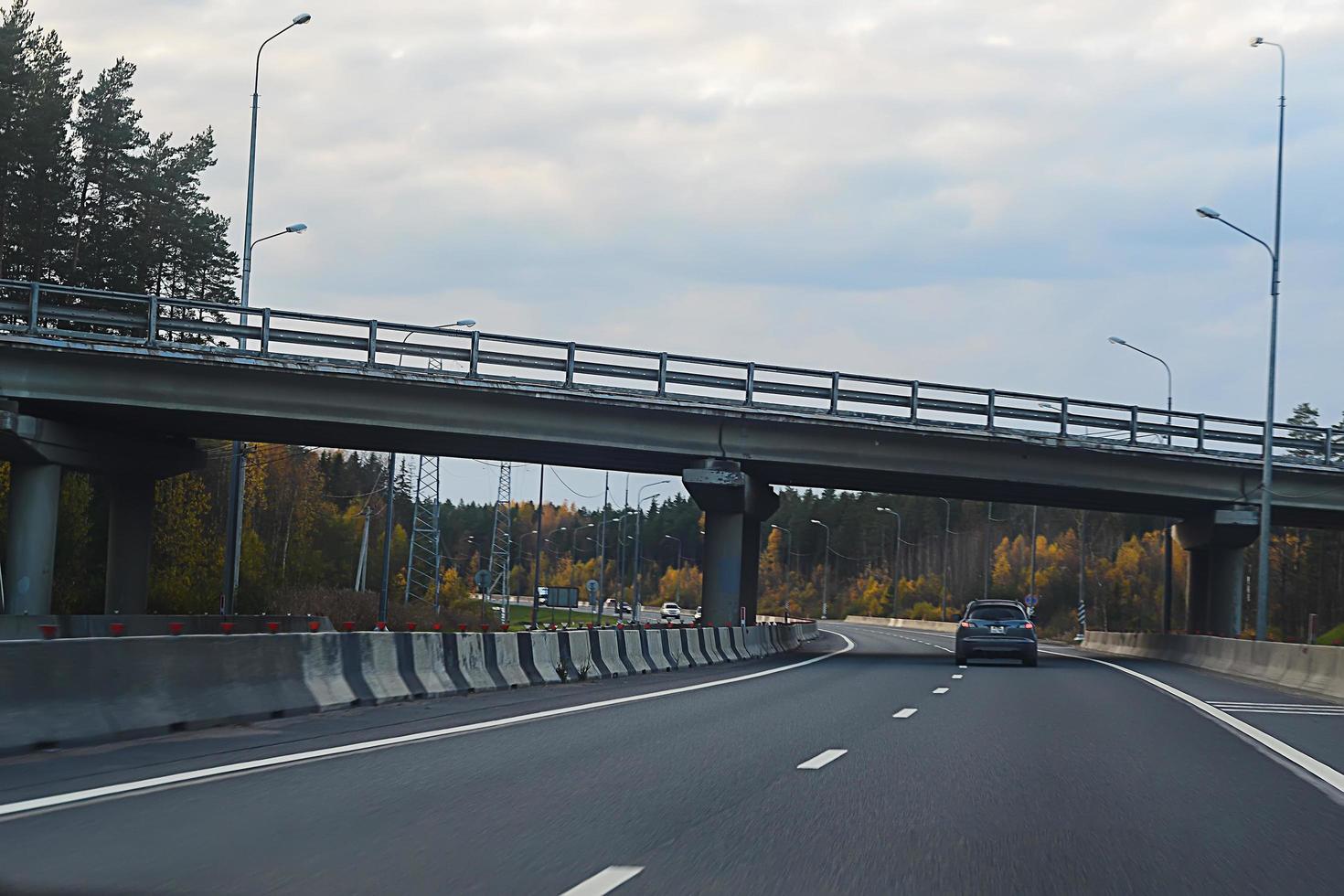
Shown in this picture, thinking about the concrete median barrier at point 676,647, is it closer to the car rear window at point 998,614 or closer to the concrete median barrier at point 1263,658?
the car rear window at point 998,614

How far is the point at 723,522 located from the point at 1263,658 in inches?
635

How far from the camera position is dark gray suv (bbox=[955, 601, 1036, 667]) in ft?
117

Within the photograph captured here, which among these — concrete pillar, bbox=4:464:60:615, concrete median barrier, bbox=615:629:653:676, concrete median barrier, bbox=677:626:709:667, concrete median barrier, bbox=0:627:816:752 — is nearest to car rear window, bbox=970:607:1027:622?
concrete median barrier, bbox=677:626:709:667

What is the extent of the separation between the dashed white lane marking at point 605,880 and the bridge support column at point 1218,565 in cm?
4450

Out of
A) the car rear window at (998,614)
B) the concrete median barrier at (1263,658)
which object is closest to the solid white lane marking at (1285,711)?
the concrete median barrier at (1263,658)

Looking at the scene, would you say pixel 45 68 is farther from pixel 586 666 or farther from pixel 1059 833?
pixel 1059 833

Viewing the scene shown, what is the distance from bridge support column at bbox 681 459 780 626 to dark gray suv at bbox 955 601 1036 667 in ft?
28.3

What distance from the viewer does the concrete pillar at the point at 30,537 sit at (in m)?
39.3

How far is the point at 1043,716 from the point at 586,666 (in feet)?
29.3

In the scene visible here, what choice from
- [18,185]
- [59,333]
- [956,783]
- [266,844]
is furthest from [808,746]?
[18,185]

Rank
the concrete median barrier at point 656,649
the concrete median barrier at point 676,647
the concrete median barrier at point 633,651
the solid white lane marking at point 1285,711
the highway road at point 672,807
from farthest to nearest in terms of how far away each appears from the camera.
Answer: the concrete median barrier at point 676,647 < the concrete median barrier at point 656,649 < the concrete median barrier at point 633,651 < the solid white lane marking at point 1285,711 < the highway road at point 672,807

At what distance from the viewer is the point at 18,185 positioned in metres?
59.9

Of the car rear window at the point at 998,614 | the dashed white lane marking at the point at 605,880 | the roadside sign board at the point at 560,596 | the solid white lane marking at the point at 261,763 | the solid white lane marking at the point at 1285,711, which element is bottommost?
the roadside sign board at the point at 560,596

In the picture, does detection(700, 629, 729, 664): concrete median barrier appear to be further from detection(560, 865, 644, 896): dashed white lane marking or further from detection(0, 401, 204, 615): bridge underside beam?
detection(560, 865, 644, 896): dashed white lane marking
